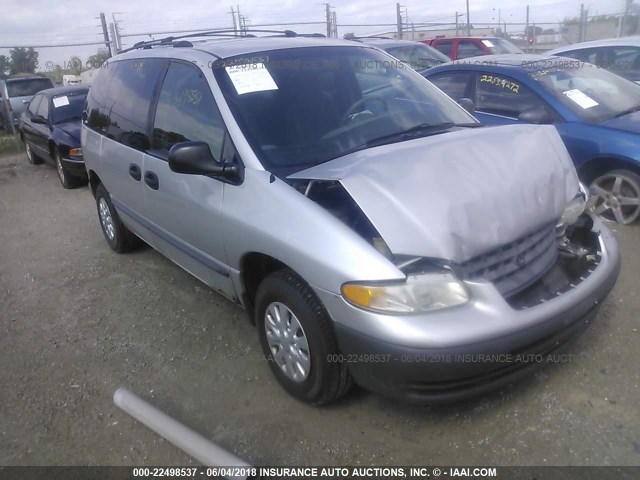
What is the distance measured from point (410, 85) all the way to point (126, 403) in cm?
265

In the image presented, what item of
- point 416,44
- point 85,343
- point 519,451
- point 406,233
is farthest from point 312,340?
point 416,44

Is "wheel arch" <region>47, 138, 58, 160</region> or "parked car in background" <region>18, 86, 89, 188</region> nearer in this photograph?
"parked car in background" <region>18, 86, 89, 188</region>

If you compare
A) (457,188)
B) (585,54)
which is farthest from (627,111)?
(457,188)

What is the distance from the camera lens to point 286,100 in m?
3.07

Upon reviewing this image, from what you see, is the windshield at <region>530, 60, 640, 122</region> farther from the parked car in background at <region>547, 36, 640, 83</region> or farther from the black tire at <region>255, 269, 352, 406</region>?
the black tire at <region>255, 269, 352, 406</region>

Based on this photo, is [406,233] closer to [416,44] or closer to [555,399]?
[555,399]

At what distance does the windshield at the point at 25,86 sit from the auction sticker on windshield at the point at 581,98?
13.4 meters

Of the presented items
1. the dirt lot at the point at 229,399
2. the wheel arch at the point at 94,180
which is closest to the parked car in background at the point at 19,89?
the wheel arch at the point at 94,180

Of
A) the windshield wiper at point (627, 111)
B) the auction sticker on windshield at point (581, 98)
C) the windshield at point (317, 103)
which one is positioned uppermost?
the windshield at point (317, 103)

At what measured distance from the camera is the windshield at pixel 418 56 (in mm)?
9516

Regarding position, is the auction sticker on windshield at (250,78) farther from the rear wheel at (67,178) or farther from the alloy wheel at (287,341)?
the rear wheel at (67,178)

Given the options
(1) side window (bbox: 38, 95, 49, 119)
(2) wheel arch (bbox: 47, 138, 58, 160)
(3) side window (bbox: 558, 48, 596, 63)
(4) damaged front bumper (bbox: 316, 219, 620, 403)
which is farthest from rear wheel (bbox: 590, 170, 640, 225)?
(1) side window (bbox: 38, 95, 49, 119)

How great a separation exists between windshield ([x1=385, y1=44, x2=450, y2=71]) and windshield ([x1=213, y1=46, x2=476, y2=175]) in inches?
245

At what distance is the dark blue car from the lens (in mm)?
4523
